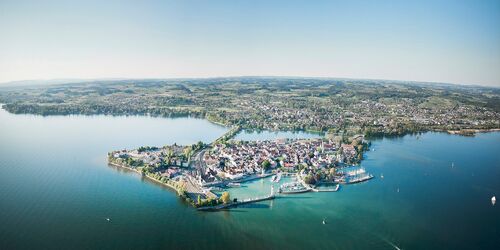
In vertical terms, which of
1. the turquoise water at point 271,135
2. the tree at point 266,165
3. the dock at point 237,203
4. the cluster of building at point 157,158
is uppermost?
the tree at point 266,165

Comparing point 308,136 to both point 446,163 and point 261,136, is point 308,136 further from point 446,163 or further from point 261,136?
point 446,163

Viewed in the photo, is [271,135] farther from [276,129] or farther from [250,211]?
[250,211]

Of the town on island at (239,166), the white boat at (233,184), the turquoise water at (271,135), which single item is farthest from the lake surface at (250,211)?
the turquoise water at (271,135)

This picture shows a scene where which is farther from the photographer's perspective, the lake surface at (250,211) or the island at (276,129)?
the island at (276,129)

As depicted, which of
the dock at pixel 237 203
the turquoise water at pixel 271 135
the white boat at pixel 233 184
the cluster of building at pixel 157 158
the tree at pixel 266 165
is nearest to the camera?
the dock at pixel 237 203

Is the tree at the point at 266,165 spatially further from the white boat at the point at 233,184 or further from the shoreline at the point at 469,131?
the shoreline at the point at 469,131

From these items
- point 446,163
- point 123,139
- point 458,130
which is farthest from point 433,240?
point 458,130

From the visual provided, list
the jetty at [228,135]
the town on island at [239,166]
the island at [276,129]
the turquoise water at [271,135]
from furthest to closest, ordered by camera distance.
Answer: the turquoise water at [271,135] < the jetty at [228,135] < the island at [276,129] < the town on island at [239,166]

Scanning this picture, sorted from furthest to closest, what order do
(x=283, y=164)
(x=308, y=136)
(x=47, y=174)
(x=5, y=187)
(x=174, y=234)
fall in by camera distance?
(x=308, y=136), (x=283, y=164), (x=47, y=174), (x=5, y=187), (x=174, y=234)
